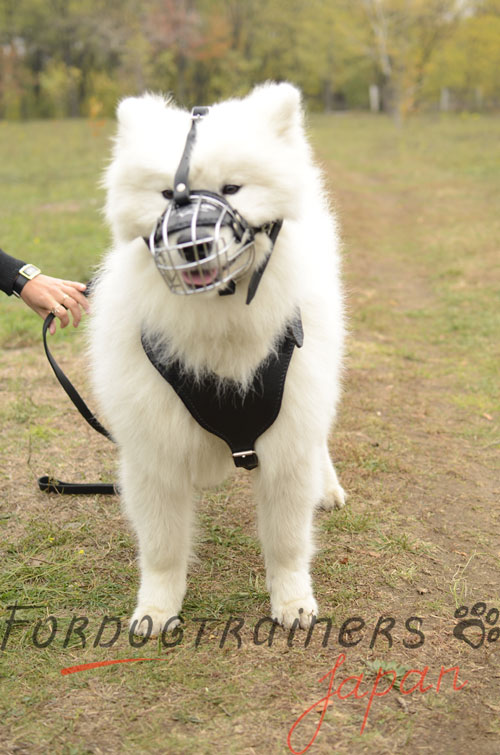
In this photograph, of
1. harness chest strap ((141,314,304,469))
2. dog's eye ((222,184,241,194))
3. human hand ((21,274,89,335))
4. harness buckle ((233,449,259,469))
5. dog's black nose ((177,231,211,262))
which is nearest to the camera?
dog's black nose ((177,231,211,262))

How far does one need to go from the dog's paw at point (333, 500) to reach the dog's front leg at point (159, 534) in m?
1.04

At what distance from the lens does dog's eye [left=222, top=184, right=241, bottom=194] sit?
6.52ft

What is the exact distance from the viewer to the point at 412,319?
714 centimetres

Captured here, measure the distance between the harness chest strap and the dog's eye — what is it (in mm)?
535

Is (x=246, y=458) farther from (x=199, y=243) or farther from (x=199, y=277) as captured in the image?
(x=199, y=243)

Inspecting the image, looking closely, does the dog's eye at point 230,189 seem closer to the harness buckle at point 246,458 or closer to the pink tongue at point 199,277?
the pink tongue at point 199,277

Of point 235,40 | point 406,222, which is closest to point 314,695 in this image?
point 406,222

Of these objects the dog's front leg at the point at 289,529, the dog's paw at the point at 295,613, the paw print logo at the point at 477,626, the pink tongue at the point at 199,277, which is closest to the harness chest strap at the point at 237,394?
the dog's front leg at the point at 289,529

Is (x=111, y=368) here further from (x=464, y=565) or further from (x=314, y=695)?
(x=464, y=565)

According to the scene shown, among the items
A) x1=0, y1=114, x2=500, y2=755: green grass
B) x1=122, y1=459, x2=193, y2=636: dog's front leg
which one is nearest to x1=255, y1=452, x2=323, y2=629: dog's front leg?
x1=0, y1=114, x2=500, y2=755: green grass

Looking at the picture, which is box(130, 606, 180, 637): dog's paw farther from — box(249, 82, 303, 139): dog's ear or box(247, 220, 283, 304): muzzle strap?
box(249, 82, 303, 139): dog's ear

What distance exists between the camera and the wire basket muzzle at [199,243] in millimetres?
1864

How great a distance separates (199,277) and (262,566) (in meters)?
1.67

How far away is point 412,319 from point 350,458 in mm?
3395
